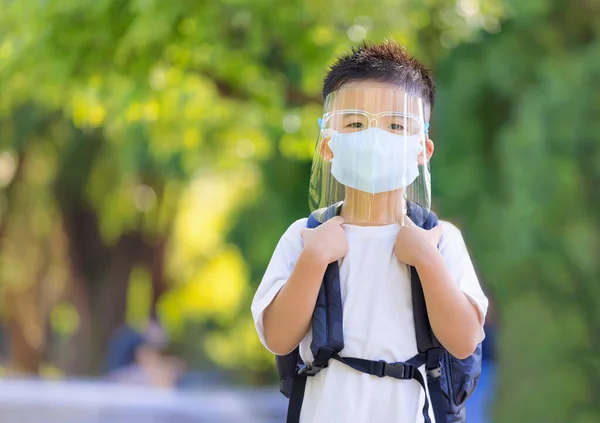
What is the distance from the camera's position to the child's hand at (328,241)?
66.3 inches

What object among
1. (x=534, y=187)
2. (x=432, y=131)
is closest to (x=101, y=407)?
(x=432, y=131)

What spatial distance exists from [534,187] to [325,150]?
3.69m

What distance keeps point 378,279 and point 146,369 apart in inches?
305

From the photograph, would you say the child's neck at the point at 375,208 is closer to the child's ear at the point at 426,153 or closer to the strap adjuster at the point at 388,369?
the child's ear at the point at 426,153

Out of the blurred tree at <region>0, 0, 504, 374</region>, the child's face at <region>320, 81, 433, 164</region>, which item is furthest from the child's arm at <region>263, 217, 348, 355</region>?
the blurred tree at <region>0, 0, 504, 374</region>

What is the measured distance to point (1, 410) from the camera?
18.8 feet

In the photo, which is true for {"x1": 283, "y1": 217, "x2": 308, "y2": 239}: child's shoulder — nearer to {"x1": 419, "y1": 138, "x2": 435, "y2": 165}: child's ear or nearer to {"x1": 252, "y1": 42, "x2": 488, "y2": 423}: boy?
{"x1": 252, "y1": 42, "x2": 488, "y2": 423}: boy

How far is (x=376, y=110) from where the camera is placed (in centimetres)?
175

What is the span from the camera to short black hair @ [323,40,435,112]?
1.77 meters

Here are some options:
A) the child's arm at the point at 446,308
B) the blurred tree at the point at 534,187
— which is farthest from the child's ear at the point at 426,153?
the blurred tree at the point at 534,187

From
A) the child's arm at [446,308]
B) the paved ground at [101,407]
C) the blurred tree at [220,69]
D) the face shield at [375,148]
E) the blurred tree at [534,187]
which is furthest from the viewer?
the paved ground at [101,407]

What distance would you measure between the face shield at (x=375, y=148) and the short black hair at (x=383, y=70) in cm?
2

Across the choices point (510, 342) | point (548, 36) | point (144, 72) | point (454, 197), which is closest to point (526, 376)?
point (510, 342)

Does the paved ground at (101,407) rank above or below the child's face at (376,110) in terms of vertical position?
below
